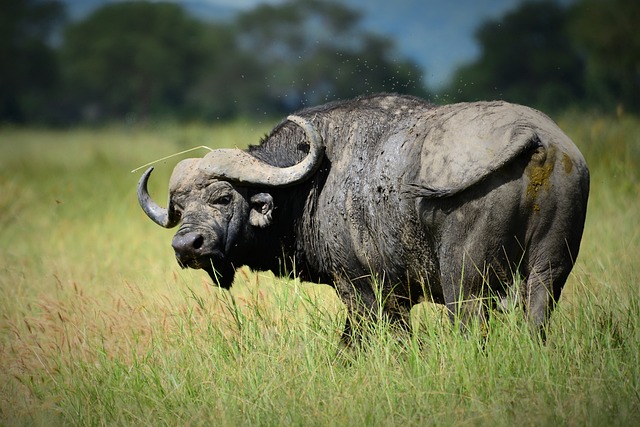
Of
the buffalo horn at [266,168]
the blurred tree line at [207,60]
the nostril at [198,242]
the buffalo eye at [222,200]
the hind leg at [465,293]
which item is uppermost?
the blurred tree line at [207,60]

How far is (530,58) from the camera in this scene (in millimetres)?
56344

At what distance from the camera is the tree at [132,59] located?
59531 mm

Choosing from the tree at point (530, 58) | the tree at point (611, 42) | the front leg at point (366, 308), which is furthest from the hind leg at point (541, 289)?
Result: the tree at point (530, 58)

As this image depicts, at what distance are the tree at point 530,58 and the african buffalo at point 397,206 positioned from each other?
41.2 meters

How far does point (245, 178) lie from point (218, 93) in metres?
60.6

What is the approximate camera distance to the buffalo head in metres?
5.70

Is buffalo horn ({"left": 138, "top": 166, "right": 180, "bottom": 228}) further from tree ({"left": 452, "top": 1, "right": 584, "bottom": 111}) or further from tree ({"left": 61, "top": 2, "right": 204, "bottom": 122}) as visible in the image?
tree ({"left": 61, "top": 2, "right": 204, "bottom": 122})

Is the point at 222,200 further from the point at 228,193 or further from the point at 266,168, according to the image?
the point at 266,168

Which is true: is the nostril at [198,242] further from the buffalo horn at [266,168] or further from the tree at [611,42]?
the tree at [611,42]

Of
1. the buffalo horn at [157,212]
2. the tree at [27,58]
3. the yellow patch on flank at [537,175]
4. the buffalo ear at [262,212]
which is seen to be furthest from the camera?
the tree at [27,58]

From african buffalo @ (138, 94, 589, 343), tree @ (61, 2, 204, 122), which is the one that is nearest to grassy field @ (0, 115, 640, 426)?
african buffalo @ (138, 94, 589, 343)

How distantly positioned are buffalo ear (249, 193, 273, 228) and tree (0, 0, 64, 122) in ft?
155

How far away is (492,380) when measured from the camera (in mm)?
4566

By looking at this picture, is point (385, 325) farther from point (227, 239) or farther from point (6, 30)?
point (6, 30)
